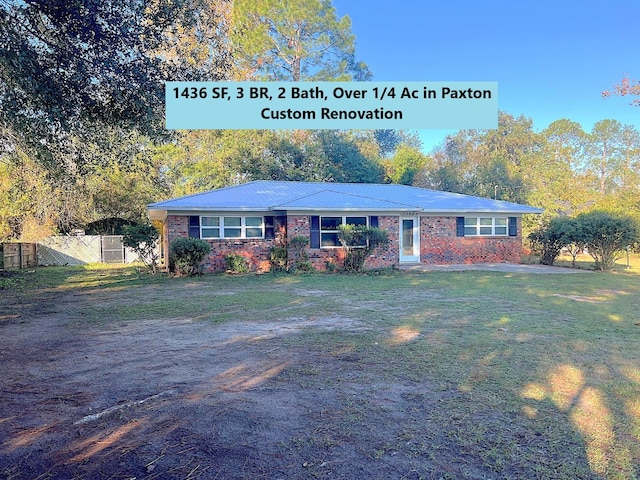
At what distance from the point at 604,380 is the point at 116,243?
2286 cm

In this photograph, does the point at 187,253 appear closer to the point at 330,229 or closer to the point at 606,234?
the point at 330,229

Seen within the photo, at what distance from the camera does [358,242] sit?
15219mm

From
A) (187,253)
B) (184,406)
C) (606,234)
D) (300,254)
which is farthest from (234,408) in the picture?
(606,234)

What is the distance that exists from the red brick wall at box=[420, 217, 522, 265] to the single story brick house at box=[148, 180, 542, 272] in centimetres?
4

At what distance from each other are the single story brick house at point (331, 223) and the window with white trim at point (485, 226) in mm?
42

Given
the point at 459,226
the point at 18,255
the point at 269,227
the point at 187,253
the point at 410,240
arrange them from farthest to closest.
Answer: the point at 18,255 < the point at 459,226 < the point at 410,240 < the point at 269,227 < the point at 187,253

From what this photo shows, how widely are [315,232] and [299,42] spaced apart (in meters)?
19.7

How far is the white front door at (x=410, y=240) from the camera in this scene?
714 inches

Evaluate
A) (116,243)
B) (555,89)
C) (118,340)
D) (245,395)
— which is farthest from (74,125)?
(555,89)

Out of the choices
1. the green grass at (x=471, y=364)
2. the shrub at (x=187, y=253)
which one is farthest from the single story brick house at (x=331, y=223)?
the green grass at (x=471, y=364)

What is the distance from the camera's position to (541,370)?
14.5 ft

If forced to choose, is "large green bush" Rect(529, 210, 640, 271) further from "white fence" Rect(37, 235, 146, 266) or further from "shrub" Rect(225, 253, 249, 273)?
"white fence" Rect(37, 235, 146, 266)

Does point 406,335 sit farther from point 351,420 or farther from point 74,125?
point 74,125

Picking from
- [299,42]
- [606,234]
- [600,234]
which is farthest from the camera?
[299,42]
